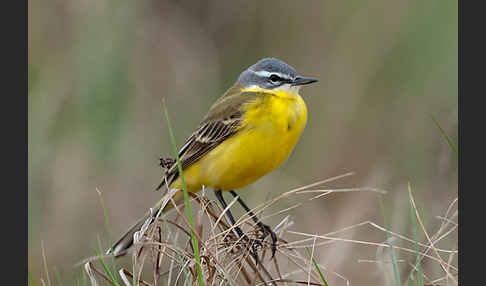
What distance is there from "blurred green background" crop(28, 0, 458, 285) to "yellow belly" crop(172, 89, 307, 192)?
1476 mm

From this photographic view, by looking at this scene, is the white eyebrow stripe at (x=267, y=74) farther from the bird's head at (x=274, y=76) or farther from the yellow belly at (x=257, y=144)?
the yellow belly at (x=257, y=144)

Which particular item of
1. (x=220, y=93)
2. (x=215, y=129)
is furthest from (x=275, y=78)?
(x=220, y=93)

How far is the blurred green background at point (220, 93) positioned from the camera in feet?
25.5

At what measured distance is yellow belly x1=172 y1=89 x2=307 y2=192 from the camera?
5.34m

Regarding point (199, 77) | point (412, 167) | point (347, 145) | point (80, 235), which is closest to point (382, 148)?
point (347, 145)

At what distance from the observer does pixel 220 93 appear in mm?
9305

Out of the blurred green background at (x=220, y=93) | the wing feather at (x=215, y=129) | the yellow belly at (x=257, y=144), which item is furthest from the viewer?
the blurred green background at (x=220, y=93)

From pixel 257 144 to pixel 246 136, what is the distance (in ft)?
0.42

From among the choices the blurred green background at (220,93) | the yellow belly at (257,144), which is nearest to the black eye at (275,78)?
the yellow belly at (257,144)

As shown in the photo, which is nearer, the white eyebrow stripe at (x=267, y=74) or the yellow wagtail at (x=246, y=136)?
the yellow wagtail at (x=246, y=136)

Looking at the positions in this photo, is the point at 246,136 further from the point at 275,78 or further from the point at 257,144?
the point at 275,78

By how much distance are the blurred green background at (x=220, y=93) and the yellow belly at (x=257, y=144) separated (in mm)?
1476

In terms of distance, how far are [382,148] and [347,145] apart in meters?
0.51

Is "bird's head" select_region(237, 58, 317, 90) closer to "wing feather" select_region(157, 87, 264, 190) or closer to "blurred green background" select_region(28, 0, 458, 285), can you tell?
"wing feather" select_region(157, 87, 264, 190)
